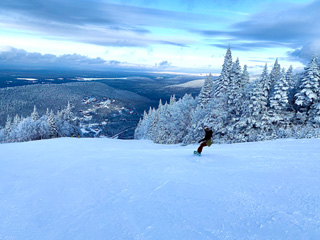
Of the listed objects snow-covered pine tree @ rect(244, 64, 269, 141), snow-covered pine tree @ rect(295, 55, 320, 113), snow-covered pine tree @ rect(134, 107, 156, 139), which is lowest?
snow-covered pine tree @ rect(134, 107, 156, 139)

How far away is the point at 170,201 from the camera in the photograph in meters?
4.96

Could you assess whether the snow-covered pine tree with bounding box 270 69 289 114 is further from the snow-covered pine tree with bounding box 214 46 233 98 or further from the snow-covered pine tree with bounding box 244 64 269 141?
the snow-covered pine tree with bounding box 214 46 233 98

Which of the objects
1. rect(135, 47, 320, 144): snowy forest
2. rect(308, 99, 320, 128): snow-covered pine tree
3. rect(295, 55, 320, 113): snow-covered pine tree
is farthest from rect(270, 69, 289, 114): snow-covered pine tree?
rect(308, 99, 320, 128): snow-covered pine tree

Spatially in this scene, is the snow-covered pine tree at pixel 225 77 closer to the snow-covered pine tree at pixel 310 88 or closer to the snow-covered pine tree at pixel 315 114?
the snow-covered pine tree at pixel 310 88

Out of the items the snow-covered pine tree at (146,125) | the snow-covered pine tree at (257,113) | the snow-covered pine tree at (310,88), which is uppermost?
the snow-covered pine tree at (310,88)

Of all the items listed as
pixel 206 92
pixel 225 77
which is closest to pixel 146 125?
pixel 206 92

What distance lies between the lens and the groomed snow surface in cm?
376

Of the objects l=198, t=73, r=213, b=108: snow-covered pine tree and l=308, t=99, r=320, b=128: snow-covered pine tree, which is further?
l=198, t=73, r=213, b=108: snow-covered pine tree

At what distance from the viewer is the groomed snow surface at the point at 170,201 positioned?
376 cm

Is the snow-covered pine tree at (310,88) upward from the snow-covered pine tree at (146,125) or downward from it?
upward

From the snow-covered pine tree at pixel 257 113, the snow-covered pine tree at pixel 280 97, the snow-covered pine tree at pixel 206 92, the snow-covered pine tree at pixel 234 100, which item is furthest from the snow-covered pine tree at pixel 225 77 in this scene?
the snow-covered pine tree at pixel 280 97

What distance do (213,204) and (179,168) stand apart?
304cm

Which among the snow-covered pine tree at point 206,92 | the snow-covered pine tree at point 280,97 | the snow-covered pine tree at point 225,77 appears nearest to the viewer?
the snow-covered pine tree at point 280,97

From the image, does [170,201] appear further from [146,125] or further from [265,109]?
[146,125]
